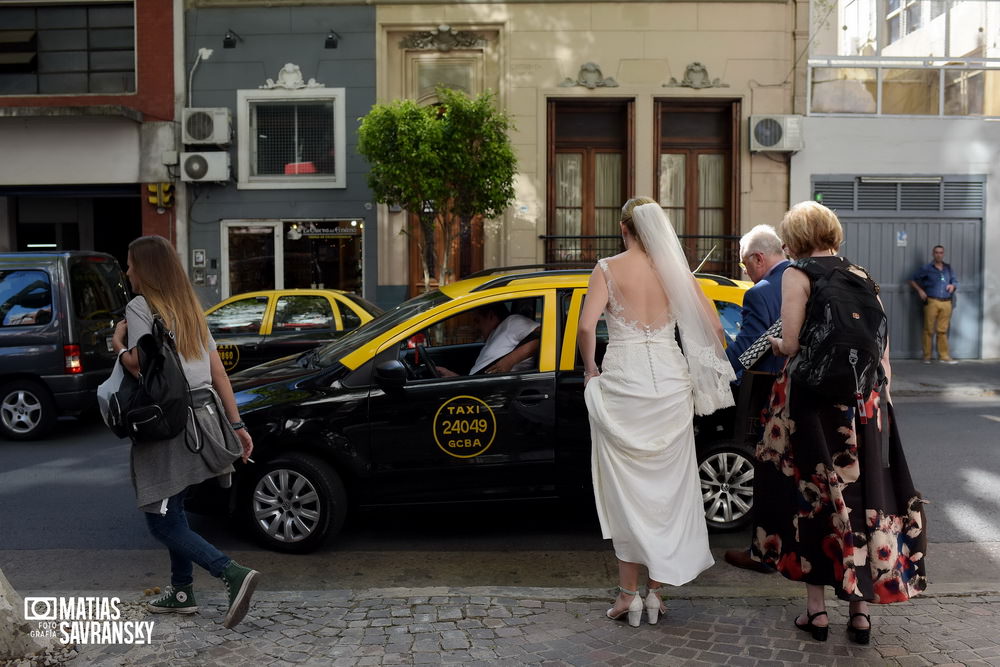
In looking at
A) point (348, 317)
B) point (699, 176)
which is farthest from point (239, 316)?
point (699, 176)

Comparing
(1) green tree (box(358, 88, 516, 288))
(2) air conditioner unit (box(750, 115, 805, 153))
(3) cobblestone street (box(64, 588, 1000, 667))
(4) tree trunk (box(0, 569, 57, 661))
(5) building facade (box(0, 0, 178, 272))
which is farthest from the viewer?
(5) building facade (box(0, 0, 178, 272))

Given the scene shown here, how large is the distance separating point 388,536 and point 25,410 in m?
5.60

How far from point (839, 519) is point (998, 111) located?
15879 mm

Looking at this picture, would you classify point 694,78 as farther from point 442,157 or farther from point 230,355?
point 230,355

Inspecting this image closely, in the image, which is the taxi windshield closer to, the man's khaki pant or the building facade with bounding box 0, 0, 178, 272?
the building facade with bounding box 0, 0, 178, 272

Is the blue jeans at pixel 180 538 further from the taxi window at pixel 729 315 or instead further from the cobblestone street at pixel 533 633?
the taxi window at pixel 729 315

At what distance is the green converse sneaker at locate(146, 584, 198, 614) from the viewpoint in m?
4.36

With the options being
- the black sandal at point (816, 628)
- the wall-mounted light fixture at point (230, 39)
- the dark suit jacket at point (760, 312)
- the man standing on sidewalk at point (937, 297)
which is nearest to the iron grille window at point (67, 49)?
the wall-mounted light fixture at point (230, 39)

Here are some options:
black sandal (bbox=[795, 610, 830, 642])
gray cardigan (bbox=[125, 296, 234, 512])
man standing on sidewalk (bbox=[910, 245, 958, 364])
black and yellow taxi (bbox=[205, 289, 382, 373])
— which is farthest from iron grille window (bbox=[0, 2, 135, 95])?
black sandal (bbox=[795, 610, 830, 642])

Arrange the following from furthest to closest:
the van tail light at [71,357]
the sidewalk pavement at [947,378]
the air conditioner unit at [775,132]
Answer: the air conditioner unit at [775,132] < the sidewalk pavement at [947,378] < the van tail light at [71,357]

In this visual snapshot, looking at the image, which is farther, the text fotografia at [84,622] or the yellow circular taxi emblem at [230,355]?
the yellow circular taxi emblem at [230,355]

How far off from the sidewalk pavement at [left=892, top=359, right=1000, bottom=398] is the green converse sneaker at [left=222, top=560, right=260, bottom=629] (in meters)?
11.1

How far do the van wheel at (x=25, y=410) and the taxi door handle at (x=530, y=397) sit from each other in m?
6.33

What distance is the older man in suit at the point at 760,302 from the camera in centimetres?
524
